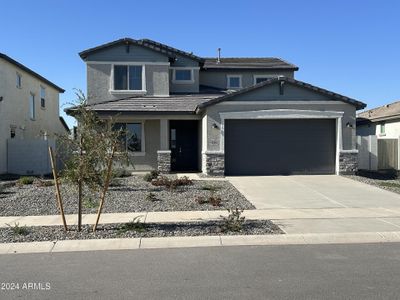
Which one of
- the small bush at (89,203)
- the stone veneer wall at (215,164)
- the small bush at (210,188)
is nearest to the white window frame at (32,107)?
the stone veneer wall at (215,164)

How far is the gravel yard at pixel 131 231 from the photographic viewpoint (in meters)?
8.84

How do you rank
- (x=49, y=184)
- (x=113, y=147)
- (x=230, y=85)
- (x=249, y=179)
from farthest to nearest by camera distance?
(x=230, y=85) → (x=249, y=179) → (x=49, y=184) → (x=113, y=147)

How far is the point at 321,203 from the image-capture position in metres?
12.9

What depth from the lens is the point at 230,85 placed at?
2689cm

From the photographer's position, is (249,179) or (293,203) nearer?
(293,203)

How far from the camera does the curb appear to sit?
8188 millimetres

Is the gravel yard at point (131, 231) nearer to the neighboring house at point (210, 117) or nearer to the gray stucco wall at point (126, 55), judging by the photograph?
the neighboring house at point (210, 117)

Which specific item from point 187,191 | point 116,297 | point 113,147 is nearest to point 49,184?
point 187,191

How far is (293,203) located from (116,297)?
824 centimetres

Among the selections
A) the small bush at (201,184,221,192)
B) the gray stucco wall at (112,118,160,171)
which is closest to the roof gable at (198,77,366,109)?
the gray stucco wall at (112,118,160,171)

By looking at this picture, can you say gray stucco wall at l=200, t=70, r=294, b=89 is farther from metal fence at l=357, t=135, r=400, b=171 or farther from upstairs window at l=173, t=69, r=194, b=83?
metal fence at l=357, t=135, r=400, b=171

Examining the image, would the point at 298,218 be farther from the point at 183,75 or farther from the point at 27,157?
the point at 27,157

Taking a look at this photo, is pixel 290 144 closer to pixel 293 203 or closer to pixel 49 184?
pixel 293 203

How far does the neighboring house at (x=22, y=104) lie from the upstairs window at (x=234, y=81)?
10860 millimetres
